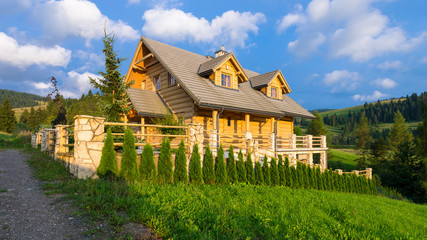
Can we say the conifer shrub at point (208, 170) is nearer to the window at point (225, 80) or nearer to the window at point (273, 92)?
the window at point (225, 80)

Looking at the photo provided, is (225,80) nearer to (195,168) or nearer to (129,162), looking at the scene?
(195,168)

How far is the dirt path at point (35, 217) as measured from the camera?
12.7ft

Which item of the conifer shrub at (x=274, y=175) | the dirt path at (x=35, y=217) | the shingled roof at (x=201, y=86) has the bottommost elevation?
the conifer shrub at (x=274, y=175)

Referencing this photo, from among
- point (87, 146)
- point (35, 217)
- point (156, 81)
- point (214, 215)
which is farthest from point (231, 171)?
point (156, 81)

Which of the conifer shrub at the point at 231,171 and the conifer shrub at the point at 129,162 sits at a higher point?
the conifer shrub at the point at 129,162

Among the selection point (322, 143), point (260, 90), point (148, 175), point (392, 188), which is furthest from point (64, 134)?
point (392, 188)

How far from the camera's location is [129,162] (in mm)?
7344

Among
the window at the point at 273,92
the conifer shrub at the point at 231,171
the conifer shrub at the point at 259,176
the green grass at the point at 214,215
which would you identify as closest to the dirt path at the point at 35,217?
the green grass at the point at 214,215

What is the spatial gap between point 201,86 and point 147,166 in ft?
26.3

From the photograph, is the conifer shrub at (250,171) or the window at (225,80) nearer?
the conifer shrub at (250,171)

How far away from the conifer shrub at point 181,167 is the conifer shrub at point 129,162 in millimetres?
1476

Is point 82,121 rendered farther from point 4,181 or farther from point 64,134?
point 64,134

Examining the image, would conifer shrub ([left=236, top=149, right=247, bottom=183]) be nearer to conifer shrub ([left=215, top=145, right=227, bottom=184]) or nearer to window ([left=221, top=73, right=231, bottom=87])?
conifer shrub ([left=215, top=145, right=227, bottom=184])

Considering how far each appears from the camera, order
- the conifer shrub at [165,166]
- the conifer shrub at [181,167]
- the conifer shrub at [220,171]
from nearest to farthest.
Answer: the conifer shrub at [165,166] < the conifer shrub at [181,167] < the conifer shrub at [220,171]
